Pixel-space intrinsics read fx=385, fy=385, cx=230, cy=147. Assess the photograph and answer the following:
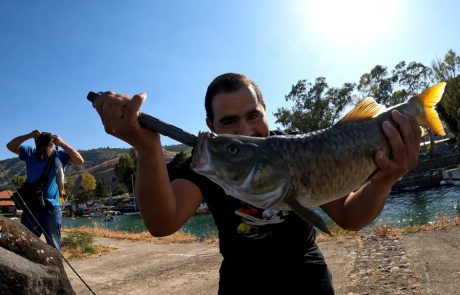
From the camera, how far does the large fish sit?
1.90 m

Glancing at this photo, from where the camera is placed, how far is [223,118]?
2.81m

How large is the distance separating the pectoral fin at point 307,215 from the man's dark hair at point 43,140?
678cm

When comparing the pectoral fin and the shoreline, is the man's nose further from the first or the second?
the shoreline

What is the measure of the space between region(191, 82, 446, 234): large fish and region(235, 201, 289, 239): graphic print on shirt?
2.32 feet

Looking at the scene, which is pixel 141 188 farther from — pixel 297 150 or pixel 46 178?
pixel 46 178

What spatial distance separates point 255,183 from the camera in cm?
192

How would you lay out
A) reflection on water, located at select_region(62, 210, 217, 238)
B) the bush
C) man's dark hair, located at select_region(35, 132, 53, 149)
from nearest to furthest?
man's dark hair, located at select_region(35, 132, 53, 149), the bush, reflection on water, located at select_region(62, 210, 217, 238)

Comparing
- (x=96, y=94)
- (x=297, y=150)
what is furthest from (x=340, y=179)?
(x=96, y=94)

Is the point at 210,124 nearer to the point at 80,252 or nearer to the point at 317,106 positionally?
the point at 80,252

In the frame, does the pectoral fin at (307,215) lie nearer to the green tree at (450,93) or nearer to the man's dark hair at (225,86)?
the man's dark hair at (225,86)

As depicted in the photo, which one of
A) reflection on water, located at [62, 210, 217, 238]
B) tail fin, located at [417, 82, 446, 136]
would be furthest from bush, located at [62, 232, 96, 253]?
tail fin, located at [417, 82, 446, 136]

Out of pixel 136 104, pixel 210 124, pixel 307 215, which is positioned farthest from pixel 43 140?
pixel 307 215

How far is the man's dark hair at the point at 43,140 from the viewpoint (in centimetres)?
745

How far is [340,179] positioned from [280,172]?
40 centimetres
